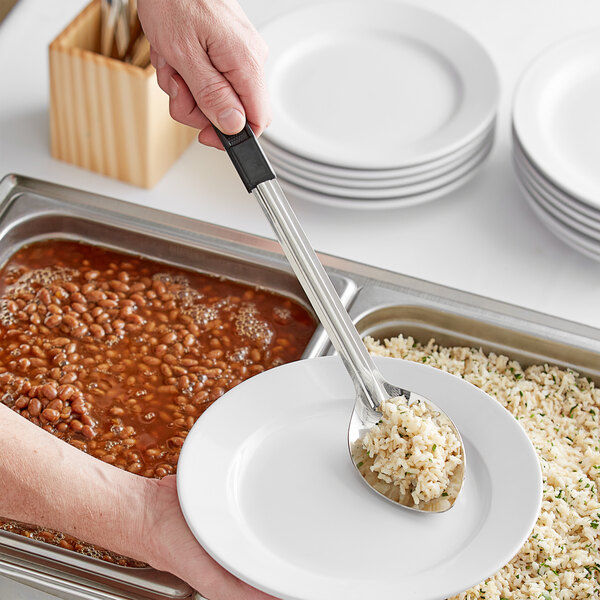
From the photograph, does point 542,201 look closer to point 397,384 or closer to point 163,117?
point 397,384

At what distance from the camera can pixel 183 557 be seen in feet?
4.31

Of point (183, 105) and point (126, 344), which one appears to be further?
point (126, 344)

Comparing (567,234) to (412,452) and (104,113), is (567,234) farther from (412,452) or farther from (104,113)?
(104,113)

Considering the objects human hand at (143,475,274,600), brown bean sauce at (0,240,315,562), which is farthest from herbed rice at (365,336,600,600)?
human hand at (143,475,274,600)

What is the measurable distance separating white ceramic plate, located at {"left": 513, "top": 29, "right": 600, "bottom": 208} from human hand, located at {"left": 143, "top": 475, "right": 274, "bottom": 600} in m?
1.11

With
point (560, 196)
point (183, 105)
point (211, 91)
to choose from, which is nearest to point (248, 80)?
point (211, 91)

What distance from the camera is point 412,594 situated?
124cm

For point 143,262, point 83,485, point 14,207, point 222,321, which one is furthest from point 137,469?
point 14,207

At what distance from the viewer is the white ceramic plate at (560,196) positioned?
1.89 metres

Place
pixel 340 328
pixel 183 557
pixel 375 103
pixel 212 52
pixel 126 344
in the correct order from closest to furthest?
pixel 183 557 → pixel 340 328 → pixel 212 52 → pixel 126 344 → pixel 375 103

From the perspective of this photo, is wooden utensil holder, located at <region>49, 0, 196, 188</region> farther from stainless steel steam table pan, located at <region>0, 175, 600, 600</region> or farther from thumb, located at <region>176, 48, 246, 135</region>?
thumb, located at <region>176, 48, 246, 135</region>

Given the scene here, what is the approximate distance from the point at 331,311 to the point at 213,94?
50 cm

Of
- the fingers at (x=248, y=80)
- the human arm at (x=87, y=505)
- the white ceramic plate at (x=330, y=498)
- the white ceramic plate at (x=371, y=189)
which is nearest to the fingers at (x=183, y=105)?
the fingers at (x=248, y=80)

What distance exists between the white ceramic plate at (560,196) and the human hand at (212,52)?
67 centimetres
